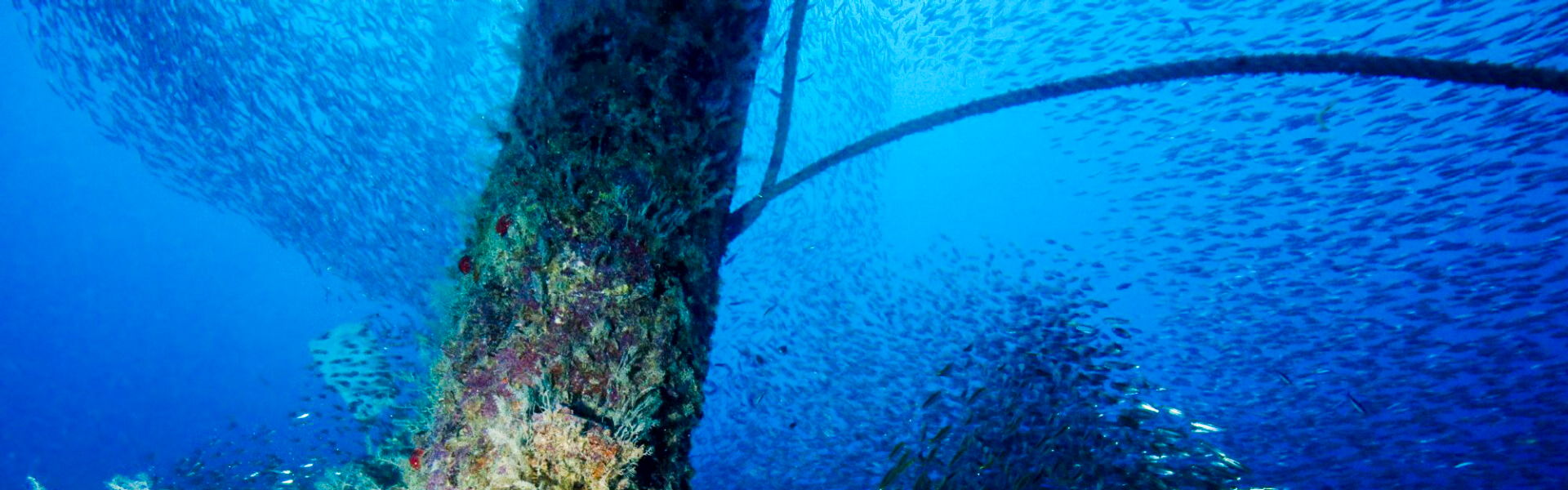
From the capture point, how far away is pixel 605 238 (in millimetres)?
1959

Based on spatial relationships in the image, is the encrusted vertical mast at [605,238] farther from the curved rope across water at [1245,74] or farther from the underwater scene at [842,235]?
the curved rope across water at [1245,74]

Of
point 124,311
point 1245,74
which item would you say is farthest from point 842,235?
point 124,311

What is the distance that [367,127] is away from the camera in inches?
626

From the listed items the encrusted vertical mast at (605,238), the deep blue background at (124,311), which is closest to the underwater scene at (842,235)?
the encrusted vertical mast at (605,238)

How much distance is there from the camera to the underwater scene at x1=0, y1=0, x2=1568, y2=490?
196 cm

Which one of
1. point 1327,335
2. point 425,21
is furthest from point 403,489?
point 425,21

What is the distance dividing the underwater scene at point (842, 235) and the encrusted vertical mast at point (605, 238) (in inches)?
0.4

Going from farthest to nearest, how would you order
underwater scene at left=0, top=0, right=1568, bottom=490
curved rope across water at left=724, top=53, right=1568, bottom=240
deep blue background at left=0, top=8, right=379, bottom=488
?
deep blue background at left=0, top=8, right=379, bottom=488 → underwater scene at left=0, top=0, right=1568, bottom=490 → curved rope across water at left=724, top=53, right=1568, bottom=240

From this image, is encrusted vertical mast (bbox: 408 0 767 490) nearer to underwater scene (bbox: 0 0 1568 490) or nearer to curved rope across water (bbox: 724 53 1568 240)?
underwater scene (bbox: 0 0 1568 490)

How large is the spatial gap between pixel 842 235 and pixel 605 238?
81.6 ft

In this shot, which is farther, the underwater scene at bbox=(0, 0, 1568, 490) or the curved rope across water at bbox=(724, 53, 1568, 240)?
the underwater scene at bbox=(0, 0, 1568, 490)

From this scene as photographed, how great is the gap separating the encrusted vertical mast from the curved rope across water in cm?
48

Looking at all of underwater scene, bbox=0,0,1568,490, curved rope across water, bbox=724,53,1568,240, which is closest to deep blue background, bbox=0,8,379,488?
underwater scene, bbox=0,0,1568,490

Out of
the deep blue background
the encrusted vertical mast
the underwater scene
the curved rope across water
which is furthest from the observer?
the deep blue background
